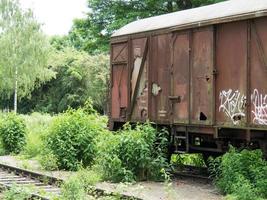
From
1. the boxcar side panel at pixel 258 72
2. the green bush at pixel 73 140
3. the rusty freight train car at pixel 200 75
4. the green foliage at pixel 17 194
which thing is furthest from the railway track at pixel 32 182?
the boxcar side panel at pixel 258 72

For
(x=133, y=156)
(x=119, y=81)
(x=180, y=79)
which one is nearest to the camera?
(x=133, y=156)

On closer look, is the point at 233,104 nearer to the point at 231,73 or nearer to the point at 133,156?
the point at 231,73

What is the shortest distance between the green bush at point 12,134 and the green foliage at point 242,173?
9460 millimetres

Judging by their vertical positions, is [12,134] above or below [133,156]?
above

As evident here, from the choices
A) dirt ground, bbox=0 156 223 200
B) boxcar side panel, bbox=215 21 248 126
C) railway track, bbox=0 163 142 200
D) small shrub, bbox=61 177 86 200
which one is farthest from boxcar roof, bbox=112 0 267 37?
small shrub, bbox=61 177 86 200

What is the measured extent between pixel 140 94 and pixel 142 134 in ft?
6.57

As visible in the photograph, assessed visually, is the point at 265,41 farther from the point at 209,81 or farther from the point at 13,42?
the point at 13,42

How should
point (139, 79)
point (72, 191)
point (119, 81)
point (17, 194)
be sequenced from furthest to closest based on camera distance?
point (119, 81), point (139, 79), point (17, 194), point (72, 191)

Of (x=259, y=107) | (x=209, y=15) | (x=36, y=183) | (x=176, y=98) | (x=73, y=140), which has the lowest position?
(x=36, y=183)

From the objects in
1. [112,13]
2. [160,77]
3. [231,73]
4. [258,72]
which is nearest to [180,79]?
[160,77]

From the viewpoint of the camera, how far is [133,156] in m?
12.8

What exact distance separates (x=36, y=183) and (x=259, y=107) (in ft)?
16.5

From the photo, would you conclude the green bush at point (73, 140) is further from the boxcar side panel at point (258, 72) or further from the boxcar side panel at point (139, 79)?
the boxcar side panel at point (258, 72)

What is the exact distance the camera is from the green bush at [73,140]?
574 inches
